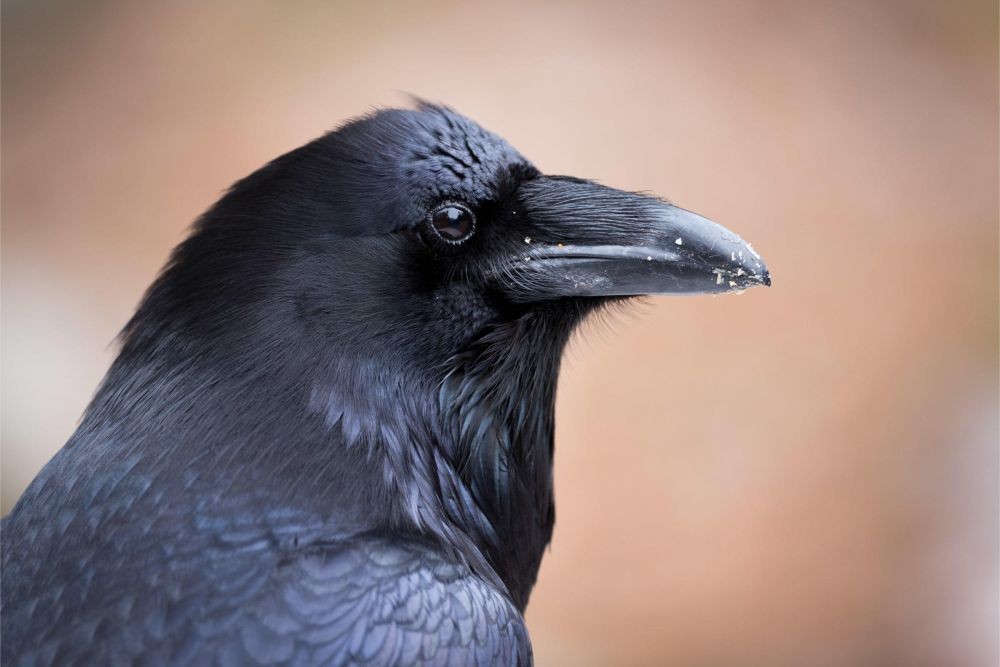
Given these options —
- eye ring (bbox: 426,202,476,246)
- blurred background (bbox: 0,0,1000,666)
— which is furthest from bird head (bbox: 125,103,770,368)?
blurred background (bbox: 0,0,1000,666)

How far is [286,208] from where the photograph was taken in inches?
71.1

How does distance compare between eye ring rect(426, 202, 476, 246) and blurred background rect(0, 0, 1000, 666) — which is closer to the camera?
eye ring rect(426, 202, 476, 246)

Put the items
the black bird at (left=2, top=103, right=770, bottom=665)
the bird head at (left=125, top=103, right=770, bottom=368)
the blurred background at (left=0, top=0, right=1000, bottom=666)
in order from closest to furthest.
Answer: the black bird at (left=2, top=103, right=770, bottom=665)
the bird head at (left=125, top=103, right=770, bottom=368)
the blurred background at (left=0, top=0, right=1000, bottom=666)

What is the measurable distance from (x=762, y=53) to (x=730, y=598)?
275 cm

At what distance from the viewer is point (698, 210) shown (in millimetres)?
4848

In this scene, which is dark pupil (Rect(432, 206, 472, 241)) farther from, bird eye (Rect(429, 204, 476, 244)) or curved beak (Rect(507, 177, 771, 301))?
curved beak (Rect(507, 177, 771, 301))

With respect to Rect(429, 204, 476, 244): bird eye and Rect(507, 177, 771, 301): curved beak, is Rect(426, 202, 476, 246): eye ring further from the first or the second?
Rect(507, 177, 771, 301): curved beak

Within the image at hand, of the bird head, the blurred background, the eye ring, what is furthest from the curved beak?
the blurred background

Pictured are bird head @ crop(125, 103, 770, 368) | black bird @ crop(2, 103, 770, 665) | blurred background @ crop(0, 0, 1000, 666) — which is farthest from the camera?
blurred background @ crop(0, 0, 1000, 666)

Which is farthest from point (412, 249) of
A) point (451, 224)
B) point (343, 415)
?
point (343, 415)

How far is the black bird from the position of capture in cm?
152

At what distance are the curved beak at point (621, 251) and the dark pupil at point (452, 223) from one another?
12 cm

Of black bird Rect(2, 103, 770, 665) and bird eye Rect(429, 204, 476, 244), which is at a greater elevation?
bird eye Rect(429, 204, 476, 244)

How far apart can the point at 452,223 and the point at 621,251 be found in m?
0.33
